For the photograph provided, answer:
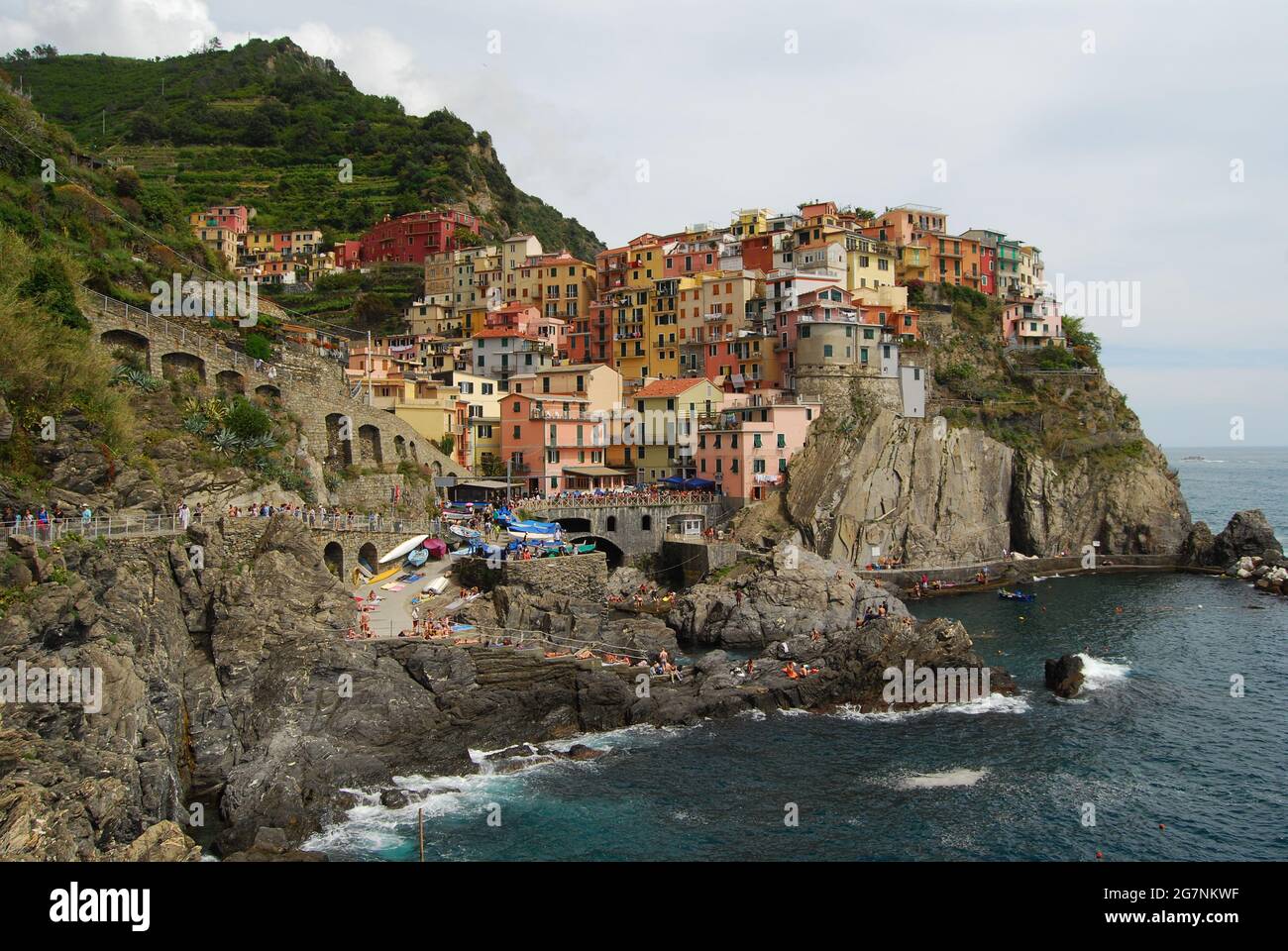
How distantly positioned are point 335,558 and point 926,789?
26319 mm

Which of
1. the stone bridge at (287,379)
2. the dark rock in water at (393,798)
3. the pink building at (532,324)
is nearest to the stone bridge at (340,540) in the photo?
the stone bridge at (287,379)

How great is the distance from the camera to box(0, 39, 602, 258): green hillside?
121062 mm

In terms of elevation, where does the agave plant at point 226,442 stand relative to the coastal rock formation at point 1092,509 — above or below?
above

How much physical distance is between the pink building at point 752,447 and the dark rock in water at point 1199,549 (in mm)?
28883

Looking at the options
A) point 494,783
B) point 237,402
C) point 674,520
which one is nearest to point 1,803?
point 494,783

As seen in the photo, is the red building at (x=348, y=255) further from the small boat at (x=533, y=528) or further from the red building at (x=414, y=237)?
the small boat at (x=533, y=528)

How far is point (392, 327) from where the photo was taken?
309 ft

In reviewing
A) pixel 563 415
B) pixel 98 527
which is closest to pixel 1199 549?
pixel 563 415

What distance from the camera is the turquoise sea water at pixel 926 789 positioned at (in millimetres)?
25906

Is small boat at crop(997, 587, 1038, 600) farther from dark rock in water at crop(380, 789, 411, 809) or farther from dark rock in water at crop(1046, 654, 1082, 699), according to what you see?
dark rock in water at crop(380, 789, 411, 809)

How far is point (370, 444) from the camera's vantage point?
5412 cm

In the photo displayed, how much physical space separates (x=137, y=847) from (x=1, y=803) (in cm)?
263

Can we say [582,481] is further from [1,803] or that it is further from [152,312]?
[1,803]

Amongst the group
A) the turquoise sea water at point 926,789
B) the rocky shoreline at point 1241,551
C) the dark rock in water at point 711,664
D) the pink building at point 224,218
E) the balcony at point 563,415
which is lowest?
the turquoise sea water at point 926,789
